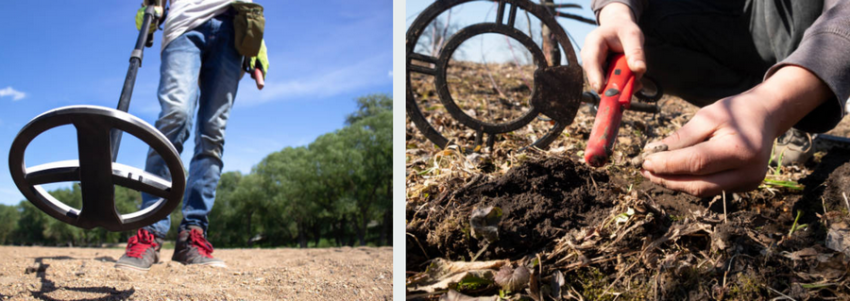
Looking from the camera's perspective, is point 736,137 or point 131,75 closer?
point 736,137

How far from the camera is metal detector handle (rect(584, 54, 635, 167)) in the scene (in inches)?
51.8

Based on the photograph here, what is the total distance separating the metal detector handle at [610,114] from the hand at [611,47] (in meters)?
0.04

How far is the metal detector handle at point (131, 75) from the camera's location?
1.55 metres

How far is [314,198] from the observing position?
59.2ft

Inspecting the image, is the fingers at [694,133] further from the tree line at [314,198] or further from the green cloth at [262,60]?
the tree line at [314,198]

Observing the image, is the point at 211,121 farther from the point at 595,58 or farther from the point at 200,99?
the point at 595,58

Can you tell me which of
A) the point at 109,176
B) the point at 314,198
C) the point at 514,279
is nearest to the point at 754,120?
the point at 514,279

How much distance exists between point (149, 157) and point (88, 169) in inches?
27.7

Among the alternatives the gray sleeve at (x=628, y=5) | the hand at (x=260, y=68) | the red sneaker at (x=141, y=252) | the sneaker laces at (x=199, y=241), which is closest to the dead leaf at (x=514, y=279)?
the gray sleeve at (x=628, y=5)

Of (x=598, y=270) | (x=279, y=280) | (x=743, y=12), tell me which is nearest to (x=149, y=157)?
(x=279, y=280)

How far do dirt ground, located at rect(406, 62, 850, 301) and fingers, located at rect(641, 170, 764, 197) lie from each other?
0.05 metres

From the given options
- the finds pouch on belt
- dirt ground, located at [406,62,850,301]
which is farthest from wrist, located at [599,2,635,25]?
the finds pouch on belt

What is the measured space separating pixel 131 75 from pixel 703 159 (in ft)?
5.85

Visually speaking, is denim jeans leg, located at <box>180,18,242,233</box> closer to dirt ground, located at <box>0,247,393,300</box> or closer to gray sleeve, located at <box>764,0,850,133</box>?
dirt ground, located at <box>0,247,393,300</box>
